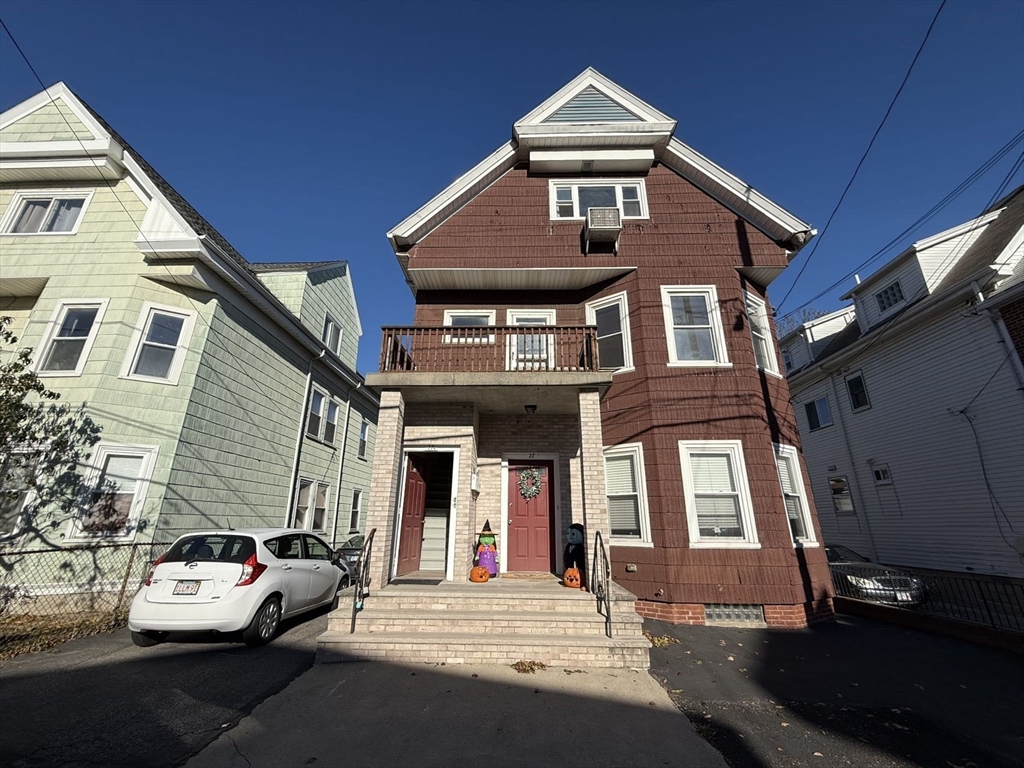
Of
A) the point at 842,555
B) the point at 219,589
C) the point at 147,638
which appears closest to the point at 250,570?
the point at 219,589

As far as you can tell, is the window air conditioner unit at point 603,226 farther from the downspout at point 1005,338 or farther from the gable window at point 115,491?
the gable window at point 115,491

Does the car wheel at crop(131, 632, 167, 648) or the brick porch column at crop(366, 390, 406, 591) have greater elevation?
the brick porch column at crop(366, 390, 406, 591)

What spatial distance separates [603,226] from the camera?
400 inches

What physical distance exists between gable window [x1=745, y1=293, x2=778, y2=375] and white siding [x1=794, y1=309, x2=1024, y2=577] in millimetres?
6218

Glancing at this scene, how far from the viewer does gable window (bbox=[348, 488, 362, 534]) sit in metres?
17.1

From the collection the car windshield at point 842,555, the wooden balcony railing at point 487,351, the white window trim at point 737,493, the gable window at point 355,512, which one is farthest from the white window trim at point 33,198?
the car windshield at point 842,555

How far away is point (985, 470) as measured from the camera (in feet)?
36.0

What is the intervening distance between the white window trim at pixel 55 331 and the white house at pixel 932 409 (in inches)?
848

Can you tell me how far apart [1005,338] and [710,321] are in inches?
314

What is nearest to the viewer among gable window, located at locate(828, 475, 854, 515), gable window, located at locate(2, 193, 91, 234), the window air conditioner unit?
the window air conditioner unit

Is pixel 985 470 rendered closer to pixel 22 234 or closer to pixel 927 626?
pixel 927 626

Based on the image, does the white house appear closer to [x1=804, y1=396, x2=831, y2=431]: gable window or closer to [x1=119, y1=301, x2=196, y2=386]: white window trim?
[x1=804, y1=396, x2=831, y2=431]: gable window

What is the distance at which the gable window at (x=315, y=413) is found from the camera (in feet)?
47.6

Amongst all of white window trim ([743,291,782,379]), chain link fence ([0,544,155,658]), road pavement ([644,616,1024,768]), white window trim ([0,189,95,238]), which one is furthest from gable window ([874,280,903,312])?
white window trim ([0,189,95,238])
